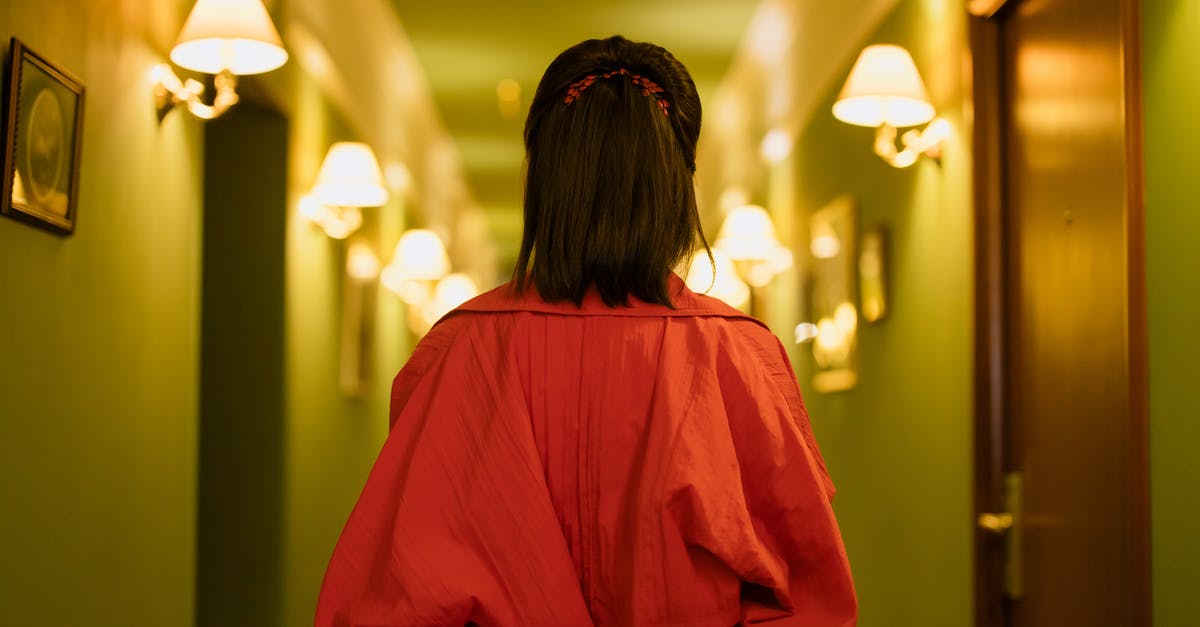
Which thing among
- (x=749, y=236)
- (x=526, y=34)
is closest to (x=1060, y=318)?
(x=749, y=236)

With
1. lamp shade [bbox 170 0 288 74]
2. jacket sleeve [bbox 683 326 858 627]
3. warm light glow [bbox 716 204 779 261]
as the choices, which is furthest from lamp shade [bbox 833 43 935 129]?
jacket sleeve [bbox 683 326 858 627]

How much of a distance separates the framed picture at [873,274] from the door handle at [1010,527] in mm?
1209

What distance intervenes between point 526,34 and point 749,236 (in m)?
2.14

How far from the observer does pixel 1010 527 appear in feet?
11.5

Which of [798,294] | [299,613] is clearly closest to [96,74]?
[299,613]

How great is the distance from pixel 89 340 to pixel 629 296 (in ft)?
6.99

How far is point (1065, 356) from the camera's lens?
3113 mm

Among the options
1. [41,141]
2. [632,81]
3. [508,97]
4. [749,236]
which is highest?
[508,97]

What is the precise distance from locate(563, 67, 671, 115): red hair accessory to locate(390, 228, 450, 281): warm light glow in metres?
6.45

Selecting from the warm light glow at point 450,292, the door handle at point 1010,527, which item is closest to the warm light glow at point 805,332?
the door handle at point 1010,527

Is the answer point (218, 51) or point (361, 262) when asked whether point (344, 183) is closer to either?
point (361, 262)

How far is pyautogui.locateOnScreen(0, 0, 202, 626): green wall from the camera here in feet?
8.56

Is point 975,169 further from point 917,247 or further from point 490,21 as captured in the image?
point 490,21

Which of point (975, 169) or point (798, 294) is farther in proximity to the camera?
point (798, 294)
